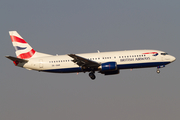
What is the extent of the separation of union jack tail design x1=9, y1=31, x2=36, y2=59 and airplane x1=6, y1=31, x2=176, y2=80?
176 centimetres

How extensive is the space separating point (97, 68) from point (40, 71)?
1073cm

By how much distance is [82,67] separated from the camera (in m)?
56.2

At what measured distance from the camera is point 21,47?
62188mm

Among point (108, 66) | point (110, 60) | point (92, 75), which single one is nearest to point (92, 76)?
point (92, 75)

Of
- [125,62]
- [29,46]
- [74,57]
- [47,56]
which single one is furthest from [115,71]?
[29,46]

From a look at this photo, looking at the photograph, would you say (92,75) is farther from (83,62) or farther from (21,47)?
(21,47)

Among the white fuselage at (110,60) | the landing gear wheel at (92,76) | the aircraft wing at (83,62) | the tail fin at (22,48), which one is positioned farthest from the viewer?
the tail fin at (22,48)

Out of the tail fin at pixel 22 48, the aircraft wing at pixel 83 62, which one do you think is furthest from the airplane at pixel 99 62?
the tail fin at pixel 22 48

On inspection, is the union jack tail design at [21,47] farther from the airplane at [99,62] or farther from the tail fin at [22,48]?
the airplane at [99,62]

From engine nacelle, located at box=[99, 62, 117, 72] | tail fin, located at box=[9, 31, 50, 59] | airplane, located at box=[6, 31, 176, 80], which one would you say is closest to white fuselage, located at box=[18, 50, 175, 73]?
airplane, located at box=[6, 31, 176, 80]

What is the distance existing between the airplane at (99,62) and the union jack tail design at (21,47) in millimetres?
1759

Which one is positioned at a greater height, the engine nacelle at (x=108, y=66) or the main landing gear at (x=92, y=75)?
the engine nacelle at (x=108, y=66)

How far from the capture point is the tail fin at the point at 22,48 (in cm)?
6106

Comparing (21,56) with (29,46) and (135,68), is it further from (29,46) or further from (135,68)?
(135,68)
